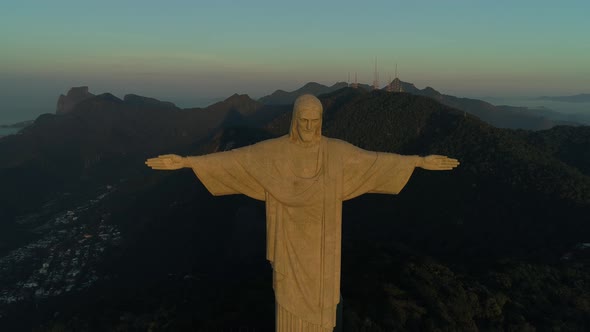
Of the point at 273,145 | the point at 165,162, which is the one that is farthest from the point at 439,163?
the point at 165,162

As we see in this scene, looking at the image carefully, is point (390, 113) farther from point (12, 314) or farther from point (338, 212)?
point (338, 212)

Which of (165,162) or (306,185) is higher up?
(165,162)

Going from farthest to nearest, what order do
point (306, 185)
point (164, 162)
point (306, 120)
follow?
point (306, 185) < point (306, 120) < point (164, 162)

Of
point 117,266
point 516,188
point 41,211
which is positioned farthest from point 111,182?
point 516,188

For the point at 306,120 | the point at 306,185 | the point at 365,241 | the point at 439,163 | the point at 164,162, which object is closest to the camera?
the point at 164,162

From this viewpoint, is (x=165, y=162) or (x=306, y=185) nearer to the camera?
(x=165, y=162)

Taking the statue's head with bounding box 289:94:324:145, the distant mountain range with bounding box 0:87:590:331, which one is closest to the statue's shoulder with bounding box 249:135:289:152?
the statue's head with bounding box 289:94:324:145

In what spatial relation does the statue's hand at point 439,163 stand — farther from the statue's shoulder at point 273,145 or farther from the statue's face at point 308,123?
the statue's shoulder at point 273,145

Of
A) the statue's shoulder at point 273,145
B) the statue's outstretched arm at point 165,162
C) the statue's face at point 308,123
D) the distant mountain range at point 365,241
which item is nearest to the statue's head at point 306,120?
the statue's face at point 308,123

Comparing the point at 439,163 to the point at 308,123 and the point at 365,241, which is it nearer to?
the point at 308,123
